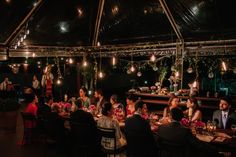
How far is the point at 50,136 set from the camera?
6008 mm

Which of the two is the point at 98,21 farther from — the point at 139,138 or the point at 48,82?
the point at 48,82

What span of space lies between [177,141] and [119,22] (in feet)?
14.0

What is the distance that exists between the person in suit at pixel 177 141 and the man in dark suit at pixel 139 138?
373mm

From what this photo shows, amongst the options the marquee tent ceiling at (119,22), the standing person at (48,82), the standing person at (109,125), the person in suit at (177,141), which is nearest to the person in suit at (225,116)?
the marquee tent ceiling at (119,22)

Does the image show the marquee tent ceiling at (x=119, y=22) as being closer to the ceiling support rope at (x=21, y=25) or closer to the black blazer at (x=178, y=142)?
the ceiling support rope at (x=21, y=25)

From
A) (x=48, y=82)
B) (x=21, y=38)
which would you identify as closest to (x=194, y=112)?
(x=21, y=38)

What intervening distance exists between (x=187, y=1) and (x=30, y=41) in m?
4.80

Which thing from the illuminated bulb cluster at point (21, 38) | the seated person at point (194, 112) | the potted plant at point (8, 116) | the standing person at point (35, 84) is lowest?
the potted plant at point (8, 116)

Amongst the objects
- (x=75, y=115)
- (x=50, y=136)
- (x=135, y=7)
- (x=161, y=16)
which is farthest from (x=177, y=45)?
(x=50, y=136)

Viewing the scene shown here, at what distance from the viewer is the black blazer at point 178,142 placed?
148 inches

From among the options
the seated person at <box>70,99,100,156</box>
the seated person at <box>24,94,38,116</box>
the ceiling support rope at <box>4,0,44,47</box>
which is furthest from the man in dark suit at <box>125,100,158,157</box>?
the seated person at <box>24,94,38,116</box>

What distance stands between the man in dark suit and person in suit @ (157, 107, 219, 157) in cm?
37

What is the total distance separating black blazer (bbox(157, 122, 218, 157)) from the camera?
148 inches

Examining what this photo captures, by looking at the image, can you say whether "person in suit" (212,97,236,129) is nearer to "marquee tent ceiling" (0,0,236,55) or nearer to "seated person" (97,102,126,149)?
"marquee tent ceiling" (0,0,236,55)
